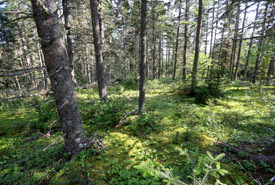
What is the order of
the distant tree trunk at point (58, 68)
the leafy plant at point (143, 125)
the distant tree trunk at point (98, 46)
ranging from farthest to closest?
the distant tree trunk at point (98, 46), the leafy plant at point (143, 125), the distant tree trunk at point (58, 68)

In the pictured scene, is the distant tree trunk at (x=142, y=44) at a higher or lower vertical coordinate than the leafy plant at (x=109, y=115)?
higher

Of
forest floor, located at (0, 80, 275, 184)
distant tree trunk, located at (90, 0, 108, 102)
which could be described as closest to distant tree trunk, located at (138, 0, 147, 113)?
forest floor, located at (0, 80, 275, 184)

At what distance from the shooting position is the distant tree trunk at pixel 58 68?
2.45 metres

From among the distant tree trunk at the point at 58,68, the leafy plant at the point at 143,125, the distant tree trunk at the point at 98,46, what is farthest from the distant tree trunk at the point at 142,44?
the distant tree trunk at the point at 58,68

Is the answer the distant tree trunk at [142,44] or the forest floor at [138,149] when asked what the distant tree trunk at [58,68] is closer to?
the forest floor at [138,149]

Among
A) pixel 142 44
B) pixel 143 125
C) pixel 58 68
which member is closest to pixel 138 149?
pixel 143 125

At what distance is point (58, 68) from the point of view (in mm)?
2660

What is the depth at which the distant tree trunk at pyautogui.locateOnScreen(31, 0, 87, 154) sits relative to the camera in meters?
2.45

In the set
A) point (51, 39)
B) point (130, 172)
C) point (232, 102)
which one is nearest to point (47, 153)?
point (130, 172)

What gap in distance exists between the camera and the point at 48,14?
2455mm

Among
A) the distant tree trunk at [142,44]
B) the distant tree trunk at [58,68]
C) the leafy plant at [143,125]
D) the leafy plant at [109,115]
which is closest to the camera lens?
the distant tree trunk at [58,68]

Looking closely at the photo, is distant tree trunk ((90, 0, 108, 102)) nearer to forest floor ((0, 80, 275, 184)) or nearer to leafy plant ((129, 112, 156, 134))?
forest floor ((0, 80, 275, 184))

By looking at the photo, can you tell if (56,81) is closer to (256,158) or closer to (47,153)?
(47,153)

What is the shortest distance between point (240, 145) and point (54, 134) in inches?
264
